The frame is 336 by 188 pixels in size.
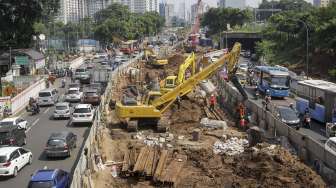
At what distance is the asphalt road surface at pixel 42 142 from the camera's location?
2681cm

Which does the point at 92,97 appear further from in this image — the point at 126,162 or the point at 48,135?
the point at 126,162

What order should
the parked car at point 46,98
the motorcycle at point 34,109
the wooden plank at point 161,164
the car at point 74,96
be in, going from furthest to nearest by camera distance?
the car at point 74,96
the parked car at point 46,98
the motorcycle at point 34,109
the wooden plank at point 161,164

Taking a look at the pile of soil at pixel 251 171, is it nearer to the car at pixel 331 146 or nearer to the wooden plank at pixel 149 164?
the car at pixel 331 146

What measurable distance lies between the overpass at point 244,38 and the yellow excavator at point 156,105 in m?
74.2

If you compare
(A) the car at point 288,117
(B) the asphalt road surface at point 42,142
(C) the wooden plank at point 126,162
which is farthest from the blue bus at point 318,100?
(B) the asphalt road surface at point 42,142

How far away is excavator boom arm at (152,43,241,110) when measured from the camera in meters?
39.8

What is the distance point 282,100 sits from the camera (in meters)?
49.8

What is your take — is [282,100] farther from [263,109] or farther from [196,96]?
[263,109]

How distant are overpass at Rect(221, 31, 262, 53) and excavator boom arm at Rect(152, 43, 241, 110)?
7392 cm

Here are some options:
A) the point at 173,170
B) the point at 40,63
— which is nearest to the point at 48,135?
the point at 173,170

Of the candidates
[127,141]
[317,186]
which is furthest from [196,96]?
[317,186]

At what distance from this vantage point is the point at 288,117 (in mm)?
36594

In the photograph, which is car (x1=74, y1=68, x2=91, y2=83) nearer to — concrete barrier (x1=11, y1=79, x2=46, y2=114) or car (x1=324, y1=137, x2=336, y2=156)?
concrete barrier (x1=11, y1=79, x2=46, y2=114)

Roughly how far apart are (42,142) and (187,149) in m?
9.70
